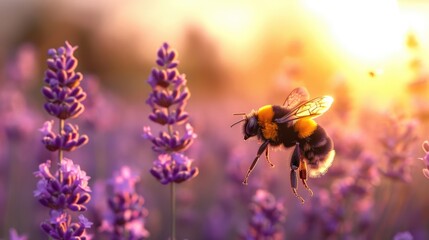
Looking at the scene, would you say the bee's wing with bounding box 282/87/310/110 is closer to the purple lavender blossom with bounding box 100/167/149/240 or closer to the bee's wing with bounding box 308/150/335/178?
the bee's wing with bounding box 308/150/335/178

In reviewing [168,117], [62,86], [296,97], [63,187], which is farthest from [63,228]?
[296,97]

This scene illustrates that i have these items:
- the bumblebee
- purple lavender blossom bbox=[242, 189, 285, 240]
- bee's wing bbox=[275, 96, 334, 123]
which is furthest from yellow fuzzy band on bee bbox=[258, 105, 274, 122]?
purple lavender blossom bbox=[242, 189, 285, 240]

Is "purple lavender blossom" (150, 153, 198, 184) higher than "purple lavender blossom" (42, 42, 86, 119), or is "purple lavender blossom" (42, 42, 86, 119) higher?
"purple lavender blossom" (42, 42, 86, 119)

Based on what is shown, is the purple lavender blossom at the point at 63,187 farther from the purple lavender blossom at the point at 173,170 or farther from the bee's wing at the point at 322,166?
the bee's wing at the point at 322,166

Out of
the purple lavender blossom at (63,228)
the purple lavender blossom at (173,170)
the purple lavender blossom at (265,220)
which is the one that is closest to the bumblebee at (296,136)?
Answer: the purple lavender blossom at (265,220)

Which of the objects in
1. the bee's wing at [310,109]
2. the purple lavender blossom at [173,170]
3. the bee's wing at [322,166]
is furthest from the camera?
the bee's wing at [322,166]

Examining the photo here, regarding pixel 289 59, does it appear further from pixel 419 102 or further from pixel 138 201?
pixel 138 201

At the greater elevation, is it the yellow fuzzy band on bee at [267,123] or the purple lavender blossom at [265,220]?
Result: the yellow fuzzy band on bee at [267,123]
